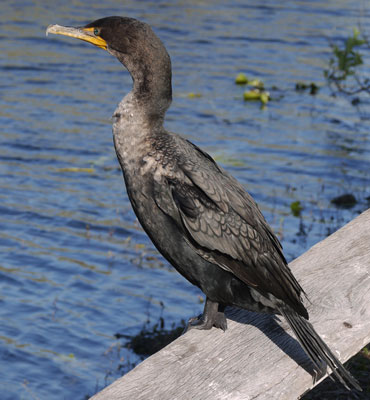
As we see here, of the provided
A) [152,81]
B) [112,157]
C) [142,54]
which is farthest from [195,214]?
[112,157]

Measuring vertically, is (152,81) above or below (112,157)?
above

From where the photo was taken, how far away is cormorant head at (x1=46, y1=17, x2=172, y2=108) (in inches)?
132

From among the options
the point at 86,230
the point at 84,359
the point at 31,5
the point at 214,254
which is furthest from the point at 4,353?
the point at 31,5

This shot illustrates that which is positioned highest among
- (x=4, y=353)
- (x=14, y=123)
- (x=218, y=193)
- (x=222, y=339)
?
(x=218, y=193)

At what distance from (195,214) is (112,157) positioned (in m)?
5.67

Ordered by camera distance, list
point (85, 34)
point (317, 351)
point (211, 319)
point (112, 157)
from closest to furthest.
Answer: point (317, 351) → point (211, 319) → point (85, 34) → point (112, 157)

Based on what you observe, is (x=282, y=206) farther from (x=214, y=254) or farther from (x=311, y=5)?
(x=311, y=5)

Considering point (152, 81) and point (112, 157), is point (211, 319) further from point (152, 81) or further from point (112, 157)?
point (112, 157)

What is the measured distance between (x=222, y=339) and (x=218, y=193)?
1.94 feet

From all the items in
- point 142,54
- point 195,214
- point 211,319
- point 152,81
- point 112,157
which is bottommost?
point 112,157

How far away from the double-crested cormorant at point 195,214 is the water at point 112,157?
2089 millimetres

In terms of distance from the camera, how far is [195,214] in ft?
10.4

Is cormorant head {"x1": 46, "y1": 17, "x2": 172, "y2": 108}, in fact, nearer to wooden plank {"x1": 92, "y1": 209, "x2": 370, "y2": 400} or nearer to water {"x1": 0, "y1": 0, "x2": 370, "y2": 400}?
wooden plank {"x1": 92, "y1": 209, "x2": 370, "y2": 400}

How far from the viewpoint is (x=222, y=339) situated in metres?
2.88
